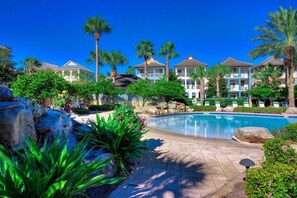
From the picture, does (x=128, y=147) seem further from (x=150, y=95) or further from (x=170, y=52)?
(x=170, y=52)

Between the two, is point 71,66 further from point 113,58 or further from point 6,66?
point 6,66

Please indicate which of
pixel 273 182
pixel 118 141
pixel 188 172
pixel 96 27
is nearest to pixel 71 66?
pixel 96 27

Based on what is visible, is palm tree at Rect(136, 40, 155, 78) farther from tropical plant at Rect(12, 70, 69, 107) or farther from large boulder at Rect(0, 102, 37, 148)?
large boulder at Rect(0, 102, 37, 148)

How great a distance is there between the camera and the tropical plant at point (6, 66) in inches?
1058

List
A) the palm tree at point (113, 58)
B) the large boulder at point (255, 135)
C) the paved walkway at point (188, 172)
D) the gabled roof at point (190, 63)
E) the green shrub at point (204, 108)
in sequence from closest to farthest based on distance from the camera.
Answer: the paved walkway at point (188, 172) → the large boulder at point (255, 135) → the green shrub at point (204, 108) → the palm tree at point (113, 58) → the gabled roof at point (190, 63)

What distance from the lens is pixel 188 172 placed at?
502 centimetres

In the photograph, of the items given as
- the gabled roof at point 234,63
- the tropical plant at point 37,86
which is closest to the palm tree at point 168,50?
the gabled roof at point 234,63

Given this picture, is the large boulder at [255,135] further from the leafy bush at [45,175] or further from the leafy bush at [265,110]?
the leafy bush at [265,110]

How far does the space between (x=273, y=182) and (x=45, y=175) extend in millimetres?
2821

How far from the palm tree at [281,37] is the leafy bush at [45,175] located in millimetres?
26311

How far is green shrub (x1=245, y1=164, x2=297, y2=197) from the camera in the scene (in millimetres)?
2549

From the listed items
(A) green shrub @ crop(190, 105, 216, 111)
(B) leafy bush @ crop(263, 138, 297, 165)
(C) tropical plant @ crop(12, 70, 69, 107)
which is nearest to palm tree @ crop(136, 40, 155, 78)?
(A) green shrub @ crop(190, 105, 216, 111)

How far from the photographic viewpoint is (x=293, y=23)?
2198cm

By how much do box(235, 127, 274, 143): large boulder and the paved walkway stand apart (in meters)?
0.89
